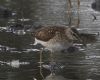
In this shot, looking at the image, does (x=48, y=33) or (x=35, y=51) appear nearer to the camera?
(x=48, y=33)

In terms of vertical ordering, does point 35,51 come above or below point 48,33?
below

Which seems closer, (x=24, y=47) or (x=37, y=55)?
(x=37, y=55)

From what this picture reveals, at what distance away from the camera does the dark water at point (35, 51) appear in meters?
8.87

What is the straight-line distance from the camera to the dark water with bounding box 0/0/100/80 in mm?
8867

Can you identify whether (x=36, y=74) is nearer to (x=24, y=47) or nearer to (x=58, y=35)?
(x=58, y=35)

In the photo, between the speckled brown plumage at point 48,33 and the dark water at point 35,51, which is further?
the speckled brown plumage at point 48,33

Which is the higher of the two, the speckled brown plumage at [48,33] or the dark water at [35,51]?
the speckled brown plumage at [48,33]

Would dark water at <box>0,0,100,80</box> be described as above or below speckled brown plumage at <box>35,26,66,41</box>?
below

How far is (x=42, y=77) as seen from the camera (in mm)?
8641

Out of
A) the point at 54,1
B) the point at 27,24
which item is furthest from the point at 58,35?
the point at 54,1

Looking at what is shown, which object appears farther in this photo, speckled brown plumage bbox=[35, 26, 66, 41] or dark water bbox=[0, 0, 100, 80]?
speckled brown plumage bbox=[35, 26, 66, 41]

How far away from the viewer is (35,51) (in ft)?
34.7

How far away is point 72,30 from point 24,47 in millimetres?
1886

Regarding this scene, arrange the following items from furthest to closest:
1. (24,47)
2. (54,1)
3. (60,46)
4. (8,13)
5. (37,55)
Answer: (54,1) < (8,13) < (24,47) < (37,55) < (60,46)
